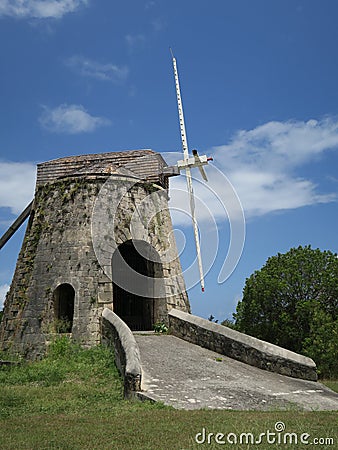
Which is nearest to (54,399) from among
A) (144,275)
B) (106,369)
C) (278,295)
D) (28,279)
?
(106,369)

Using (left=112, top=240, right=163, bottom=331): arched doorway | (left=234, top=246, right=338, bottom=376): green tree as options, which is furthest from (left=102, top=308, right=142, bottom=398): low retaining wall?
(left=234, top=246, right=338, bottom=376): green tree

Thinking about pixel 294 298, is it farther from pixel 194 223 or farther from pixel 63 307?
pixel 63 307

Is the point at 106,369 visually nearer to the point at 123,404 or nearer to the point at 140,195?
the point at 123,404

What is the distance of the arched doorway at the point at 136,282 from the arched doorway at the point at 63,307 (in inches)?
91.2

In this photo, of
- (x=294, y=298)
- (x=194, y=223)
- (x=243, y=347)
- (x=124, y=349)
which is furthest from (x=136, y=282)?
(x=124, y=349)

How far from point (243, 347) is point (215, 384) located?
2.60 metres

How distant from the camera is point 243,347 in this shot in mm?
12672

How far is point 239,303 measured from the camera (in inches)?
733

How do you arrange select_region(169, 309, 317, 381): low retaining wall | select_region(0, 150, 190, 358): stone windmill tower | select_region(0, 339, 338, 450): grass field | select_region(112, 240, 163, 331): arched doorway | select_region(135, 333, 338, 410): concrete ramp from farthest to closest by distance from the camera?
1. select_region(112, 240, 163, 331): arched doorway
2. select_region(0, 150, 190, 358): stone windmill tower
3. select_region(169, 309, 317, 381): low retaining wall
4. select_region(135, 333, 338, 410): concrete ramp
5. select_region(0, 339, 338, 450): grass field

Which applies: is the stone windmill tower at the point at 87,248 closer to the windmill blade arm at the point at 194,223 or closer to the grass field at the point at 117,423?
the windmill blade arm at the point at 194,223

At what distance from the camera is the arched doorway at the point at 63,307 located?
568 inches

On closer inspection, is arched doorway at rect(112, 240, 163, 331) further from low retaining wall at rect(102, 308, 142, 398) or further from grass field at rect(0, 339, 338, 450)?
grass field at rect(0, 339, 338, 450)

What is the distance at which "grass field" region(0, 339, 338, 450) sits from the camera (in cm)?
612

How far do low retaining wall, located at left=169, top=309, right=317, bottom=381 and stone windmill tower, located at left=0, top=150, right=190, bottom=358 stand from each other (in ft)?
3.93
